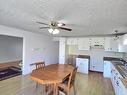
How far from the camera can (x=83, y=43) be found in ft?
20.6

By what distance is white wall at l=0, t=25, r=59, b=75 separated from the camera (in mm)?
4635

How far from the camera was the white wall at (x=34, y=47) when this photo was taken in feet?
15.2

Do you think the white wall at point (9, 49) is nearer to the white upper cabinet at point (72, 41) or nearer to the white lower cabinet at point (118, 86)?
the white upper cabinet at point (72, 41)

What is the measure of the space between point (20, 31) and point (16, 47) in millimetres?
3736

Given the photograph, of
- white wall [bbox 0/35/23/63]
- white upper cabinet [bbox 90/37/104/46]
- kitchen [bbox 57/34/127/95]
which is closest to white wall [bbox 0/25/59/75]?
kitchen [bbox 57/34/127/95]

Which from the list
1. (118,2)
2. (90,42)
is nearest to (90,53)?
(90,42)

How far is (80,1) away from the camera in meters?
1.77

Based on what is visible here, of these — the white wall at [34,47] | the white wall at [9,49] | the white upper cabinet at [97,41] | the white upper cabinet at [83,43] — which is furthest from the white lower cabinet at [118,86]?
the white wall at [9,49]

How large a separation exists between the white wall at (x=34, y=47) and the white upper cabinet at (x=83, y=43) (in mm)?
2021

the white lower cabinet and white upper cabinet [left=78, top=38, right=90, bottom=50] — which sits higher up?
white upper cabinet [left=78, top=38, right=90, bottom=50]

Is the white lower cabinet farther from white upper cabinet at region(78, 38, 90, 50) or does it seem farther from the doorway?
the doorway

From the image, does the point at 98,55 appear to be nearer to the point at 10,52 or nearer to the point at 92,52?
the point at 92,52

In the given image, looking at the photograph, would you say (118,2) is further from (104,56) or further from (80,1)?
(104,56)

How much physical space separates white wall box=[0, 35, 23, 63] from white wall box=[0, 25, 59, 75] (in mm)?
2883
